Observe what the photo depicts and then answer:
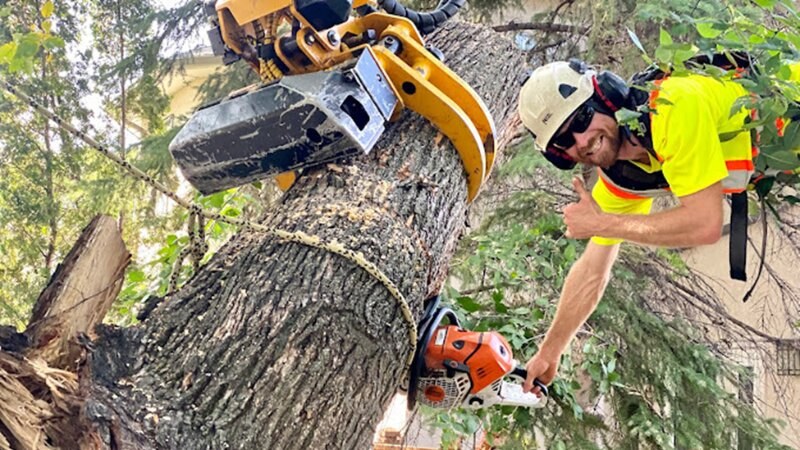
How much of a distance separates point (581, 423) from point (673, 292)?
1344 millimetres

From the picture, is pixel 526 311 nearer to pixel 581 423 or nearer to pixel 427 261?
pixel 581 423

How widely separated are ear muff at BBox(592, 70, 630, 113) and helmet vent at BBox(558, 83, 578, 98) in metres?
0.07

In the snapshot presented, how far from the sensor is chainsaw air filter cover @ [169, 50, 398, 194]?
7.47 feet

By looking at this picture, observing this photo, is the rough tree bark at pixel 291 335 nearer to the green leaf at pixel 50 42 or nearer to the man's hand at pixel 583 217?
the man's hand at pixel 583 217

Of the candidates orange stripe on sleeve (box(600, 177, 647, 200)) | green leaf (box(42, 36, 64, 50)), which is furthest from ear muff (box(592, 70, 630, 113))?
green leaf (box(42, 36, 64, 50))

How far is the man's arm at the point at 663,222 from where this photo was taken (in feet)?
7.00

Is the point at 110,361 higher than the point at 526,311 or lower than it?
higher

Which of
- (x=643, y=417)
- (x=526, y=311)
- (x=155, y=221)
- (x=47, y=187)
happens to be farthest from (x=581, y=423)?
(x=47, y=187)

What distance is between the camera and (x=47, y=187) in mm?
7125

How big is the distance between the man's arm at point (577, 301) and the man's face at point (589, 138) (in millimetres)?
524

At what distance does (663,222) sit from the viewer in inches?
87.0

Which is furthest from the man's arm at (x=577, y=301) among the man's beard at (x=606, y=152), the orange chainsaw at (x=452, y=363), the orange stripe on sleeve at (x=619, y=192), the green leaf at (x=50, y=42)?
the green leaf at (x=50, y=42)

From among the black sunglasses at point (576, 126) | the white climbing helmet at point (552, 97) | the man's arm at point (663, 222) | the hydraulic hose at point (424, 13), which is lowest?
the man's arm at point (663, 222)

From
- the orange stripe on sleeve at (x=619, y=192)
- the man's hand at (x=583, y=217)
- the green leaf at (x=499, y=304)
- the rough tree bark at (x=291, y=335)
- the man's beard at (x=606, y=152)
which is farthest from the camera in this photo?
the green leaf at (x=499, y=304)
